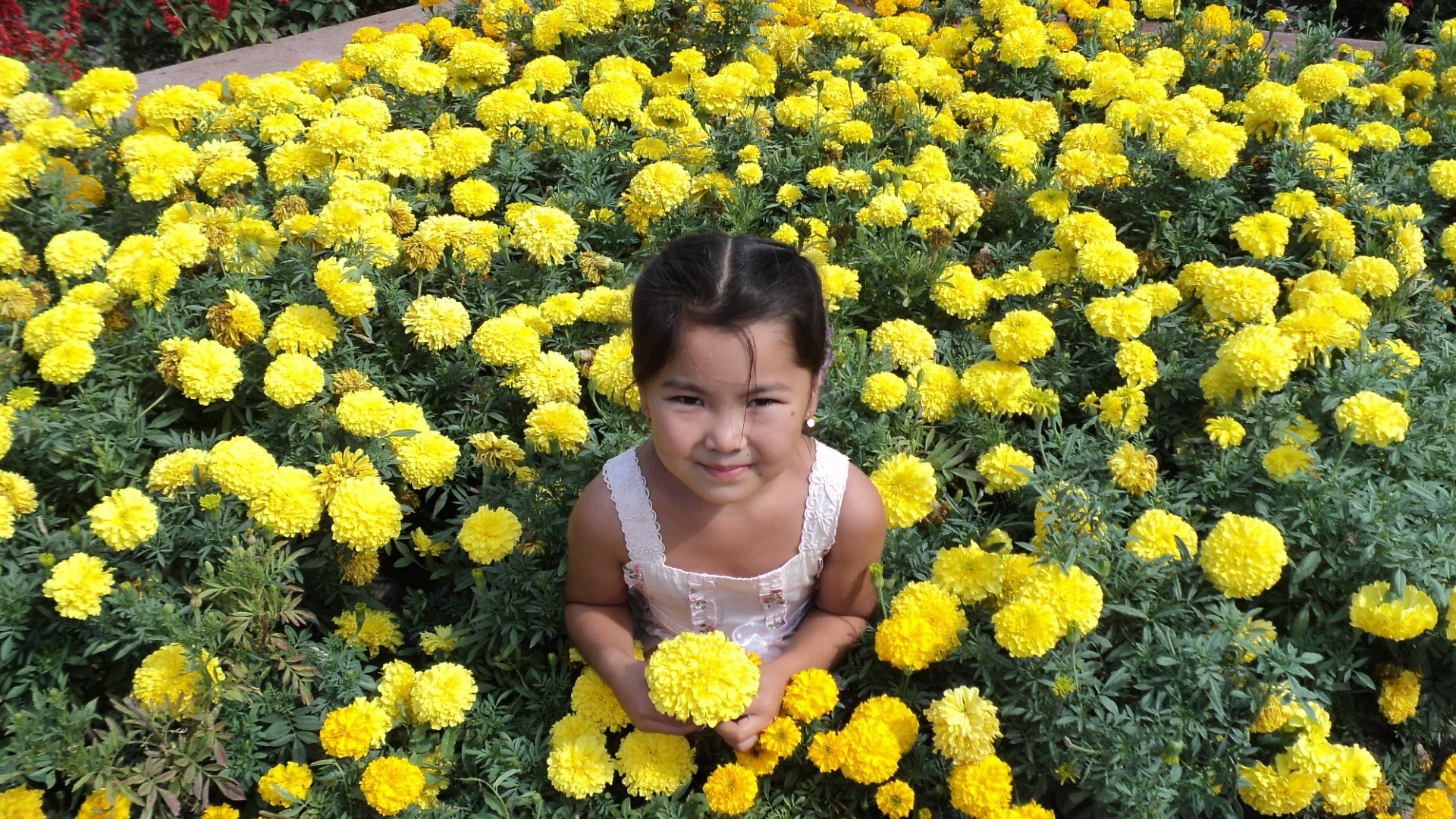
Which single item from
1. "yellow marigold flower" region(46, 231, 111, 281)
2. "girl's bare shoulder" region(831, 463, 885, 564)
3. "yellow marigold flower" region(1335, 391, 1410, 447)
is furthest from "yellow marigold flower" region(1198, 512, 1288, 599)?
"yellow marigold flower" region(46, 231, 111, 281)

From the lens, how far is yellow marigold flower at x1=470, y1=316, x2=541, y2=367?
2.83 m

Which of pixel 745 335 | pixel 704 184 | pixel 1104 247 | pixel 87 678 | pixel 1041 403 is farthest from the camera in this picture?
pixel 704 184

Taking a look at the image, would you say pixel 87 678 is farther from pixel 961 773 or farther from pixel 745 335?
pixel 961 773

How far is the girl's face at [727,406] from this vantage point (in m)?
1.94

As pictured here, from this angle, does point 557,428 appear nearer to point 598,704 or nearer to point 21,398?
point 598,704

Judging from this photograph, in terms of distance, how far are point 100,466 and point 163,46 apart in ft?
14.6

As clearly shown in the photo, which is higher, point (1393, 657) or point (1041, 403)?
point (1041, 403)

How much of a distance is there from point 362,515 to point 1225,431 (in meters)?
1.95

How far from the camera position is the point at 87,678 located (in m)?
2.43

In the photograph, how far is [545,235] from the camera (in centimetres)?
314

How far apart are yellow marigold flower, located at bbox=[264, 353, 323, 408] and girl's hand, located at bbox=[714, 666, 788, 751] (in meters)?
1.32

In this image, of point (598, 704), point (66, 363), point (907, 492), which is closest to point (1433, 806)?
point (907, 492)

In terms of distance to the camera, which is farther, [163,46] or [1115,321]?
[163,46]

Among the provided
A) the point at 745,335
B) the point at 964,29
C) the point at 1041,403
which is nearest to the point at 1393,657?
the point at 1041,403
